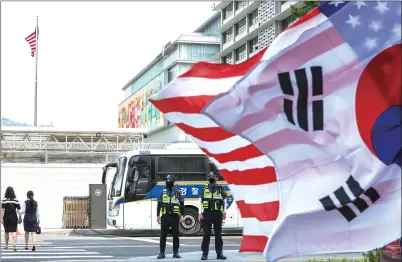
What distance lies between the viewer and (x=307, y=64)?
21.6ft

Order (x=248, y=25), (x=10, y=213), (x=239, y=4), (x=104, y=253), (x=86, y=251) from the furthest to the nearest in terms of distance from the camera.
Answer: (x=239, y=4), (x=248, y=25), (x=10, y=213), (x=86, y=251), (x=104, y=253)

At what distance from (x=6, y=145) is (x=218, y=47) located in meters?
44.1

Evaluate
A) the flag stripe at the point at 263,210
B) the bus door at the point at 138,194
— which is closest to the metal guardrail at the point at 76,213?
the bus door at the point at 138,194

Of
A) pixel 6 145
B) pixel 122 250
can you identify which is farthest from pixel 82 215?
pixel 122 250

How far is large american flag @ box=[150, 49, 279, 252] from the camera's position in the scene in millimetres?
7027

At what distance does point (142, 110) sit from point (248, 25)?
36.4m

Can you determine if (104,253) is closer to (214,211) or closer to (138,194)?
(214,211)

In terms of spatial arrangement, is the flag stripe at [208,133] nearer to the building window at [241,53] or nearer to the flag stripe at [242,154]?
the flag stripe at [242,154]

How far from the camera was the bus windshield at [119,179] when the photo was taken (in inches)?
1163

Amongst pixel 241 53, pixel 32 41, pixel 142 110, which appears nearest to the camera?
pixel 32 41

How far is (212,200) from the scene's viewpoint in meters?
16.9

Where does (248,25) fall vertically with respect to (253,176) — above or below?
above

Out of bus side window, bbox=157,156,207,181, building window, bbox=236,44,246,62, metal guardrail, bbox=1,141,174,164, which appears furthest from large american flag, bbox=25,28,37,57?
bus side window, bbox=157,156,207,181

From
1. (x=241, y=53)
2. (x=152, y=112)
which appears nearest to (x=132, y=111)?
(x=152, y=112)
